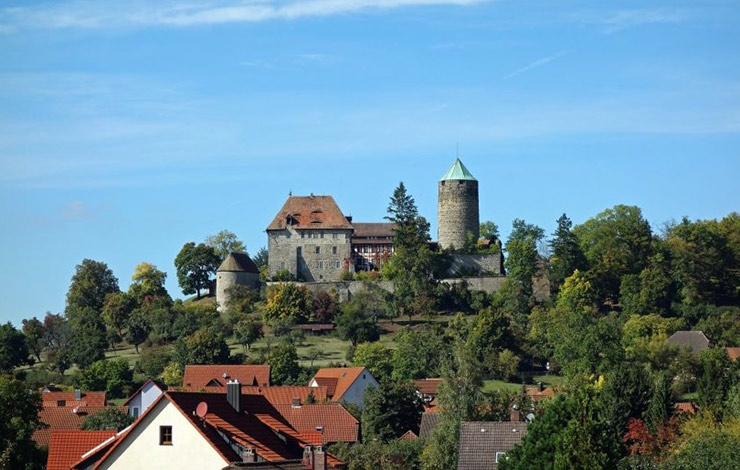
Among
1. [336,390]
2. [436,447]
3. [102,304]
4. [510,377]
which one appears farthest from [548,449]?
[102,304]

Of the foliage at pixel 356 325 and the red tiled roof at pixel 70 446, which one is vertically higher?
the foliage at pixel 356 325

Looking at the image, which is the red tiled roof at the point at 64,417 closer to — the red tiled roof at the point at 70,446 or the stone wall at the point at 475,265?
the red tiled roof at the point at 70,446

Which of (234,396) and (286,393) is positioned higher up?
(286,393)

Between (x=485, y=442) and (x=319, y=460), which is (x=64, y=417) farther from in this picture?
(x=319, y=460)

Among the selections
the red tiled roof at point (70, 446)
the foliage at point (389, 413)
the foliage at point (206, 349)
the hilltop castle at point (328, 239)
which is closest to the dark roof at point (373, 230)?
the hilltop castle at point (328, 239)

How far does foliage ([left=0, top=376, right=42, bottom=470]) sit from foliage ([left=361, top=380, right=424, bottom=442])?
1577 cm

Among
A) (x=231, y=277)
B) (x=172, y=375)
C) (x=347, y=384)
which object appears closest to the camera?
(x=347, y=384)

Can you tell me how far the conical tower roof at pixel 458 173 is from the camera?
126188 millimetres

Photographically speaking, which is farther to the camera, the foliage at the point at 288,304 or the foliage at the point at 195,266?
the foliage at the point at 195,266

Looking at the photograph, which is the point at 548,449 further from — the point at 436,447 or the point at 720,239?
the point at 720,239

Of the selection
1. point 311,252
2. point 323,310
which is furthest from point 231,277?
point 323,310

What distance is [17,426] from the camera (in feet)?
168

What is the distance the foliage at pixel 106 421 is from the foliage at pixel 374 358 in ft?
99.6

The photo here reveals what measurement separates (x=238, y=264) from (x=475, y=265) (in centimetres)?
1844
